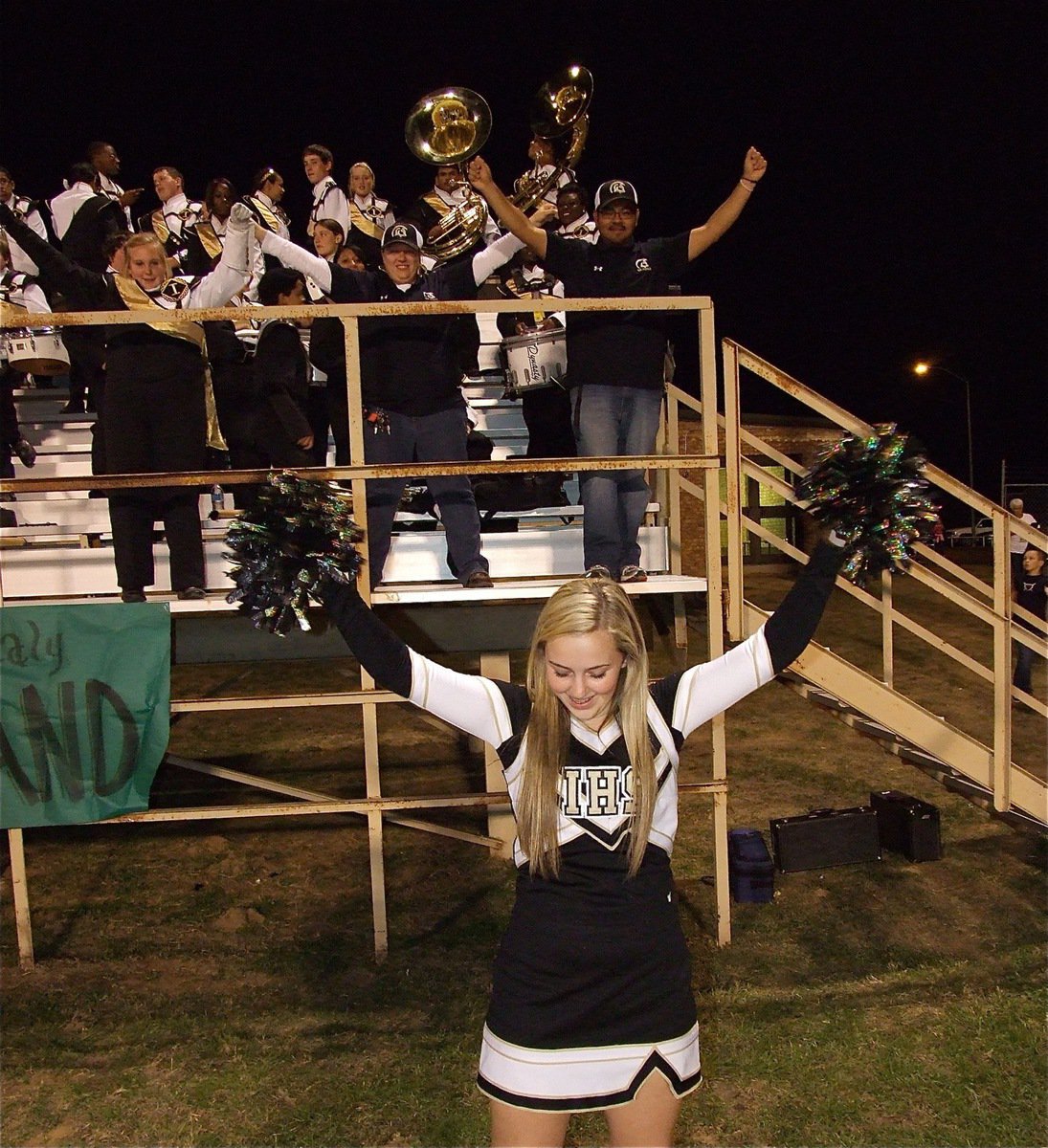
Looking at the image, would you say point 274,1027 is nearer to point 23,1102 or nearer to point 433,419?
point 23,1102

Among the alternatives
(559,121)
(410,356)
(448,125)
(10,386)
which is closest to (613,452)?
(410,356)

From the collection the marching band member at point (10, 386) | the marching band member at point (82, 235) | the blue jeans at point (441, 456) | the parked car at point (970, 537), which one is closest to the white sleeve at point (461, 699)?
the blue jeans at point (441, 456)

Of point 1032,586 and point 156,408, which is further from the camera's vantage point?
point 1032,586

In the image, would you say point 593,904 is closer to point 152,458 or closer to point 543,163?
point 152,458

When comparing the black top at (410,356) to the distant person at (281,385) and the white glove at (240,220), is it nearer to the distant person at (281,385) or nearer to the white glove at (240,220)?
the white glove at (240,220)

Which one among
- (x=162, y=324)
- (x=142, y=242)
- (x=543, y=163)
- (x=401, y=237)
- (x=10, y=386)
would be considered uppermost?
(x=543, y=163)

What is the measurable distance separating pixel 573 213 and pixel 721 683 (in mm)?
6823

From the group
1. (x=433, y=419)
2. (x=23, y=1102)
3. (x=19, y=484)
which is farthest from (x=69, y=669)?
(x=433, y=419)

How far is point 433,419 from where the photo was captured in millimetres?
4785

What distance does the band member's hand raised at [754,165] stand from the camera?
173 inches

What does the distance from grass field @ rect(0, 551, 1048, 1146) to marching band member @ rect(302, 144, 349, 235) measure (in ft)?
18.4

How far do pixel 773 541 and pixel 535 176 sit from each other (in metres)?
5.10

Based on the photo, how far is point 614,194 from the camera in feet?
15.2

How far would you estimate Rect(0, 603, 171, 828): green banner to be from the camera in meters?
4.07
